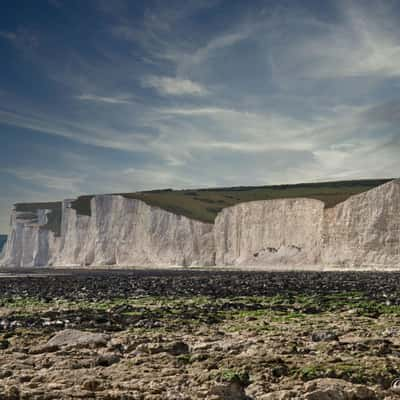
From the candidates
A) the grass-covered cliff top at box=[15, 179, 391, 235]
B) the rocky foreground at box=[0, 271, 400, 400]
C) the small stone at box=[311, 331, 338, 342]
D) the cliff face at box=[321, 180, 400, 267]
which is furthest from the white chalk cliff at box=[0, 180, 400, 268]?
the small stone at box=[311, 331, 338, 342]

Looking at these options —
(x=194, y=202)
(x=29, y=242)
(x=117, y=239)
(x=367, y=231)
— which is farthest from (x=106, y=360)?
(x=29, y=242)

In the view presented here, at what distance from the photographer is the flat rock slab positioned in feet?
27.2

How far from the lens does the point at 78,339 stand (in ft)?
27.9

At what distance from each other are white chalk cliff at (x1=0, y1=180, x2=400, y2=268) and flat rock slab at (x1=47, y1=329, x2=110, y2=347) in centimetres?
3931

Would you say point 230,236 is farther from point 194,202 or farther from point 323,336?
point 323,336

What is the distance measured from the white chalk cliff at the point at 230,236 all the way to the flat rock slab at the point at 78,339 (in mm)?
39310

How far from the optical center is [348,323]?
10336 mm

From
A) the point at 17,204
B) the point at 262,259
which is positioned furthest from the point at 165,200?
the point at 17,204

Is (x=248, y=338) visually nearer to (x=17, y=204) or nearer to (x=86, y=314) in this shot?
(x=86, y=314)

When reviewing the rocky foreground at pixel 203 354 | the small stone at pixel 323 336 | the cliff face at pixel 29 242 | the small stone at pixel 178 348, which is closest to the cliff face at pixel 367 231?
the rocky foreground at pixel 203 354

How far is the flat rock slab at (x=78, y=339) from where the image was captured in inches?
326

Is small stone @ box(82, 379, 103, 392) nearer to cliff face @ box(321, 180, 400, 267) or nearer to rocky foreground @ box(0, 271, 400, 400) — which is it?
rocky foreground @ box(0, 271, 400, 400)

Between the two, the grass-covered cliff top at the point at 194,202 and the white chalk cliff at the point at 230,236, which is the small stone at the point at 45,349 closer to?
the white chalk cliff at the point at 230,236

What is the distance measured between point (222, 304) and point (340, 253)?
35.9 m
